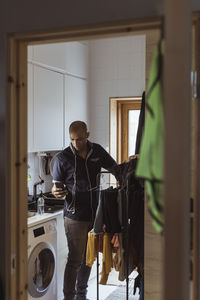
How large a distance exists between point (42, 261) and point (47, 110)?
1.41 meters

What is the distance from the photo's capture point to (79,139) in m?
3.62

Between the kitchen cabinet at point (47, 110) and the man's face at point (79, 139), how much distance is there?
1.36 feet

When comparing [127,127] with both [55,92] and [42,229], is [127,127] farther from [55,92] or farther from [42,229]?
[42,229]

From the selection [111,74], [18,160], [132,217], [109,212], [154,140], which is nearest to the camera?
[154,140]

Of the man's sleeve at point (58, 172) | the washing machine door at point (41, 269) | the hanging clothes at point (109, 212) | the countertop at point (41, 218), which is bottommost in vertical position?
the washing machine door at point (41, 269)

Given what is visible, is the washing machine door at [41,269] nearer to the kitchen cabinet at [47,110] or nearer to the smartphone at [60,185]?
the smartphone at [60,185]

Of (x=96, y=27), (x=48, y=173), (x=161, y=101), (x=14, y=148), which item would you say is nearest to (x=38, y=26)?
(x=96, y=27)

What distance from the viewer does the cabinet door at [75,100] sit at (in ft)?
14.6

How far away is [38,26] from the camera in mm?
1926

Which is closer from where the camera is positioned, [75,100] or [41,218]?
[41,218]

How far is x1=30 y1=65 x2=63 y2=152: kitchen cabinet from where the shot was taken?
3836 millimetres

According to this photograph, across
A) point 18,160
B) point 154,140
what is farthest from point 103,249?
point 154,140

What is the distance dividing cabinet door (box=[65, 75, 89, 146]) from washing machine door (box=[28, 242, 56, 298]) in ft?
4.17

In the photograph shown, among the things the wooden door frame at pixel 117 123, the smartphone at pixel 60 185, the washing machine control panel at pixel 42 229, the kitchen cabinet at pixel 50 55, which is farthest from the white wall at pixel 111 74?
the washing machine control panel at pixel 42 229
